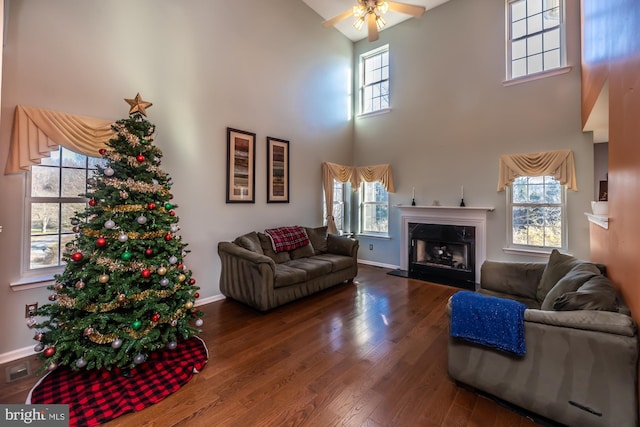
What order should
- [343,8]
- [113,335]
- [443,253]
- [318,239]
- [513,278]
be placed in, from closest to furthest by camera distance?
[113,335], [513,278], [318,239], [443,253], [343,8]

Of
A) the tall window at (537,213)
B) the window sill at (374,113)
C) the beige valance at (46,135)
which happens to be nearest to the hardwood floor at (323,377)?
the beige valance at (46,135)

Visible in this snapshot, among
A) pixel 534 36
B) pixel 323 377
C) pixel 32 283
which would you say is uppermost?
pixel 534 36

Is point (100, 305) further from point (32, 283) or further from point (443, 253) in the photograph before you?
point (443, 253)

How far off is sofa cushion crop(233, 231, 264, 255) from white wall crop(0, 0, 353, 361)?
25 cm

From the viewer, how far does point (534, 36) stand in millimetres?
4422

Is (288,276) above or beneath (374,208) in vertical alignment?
beneath

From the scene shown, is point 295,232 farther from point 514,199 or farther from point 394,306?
point 514,199

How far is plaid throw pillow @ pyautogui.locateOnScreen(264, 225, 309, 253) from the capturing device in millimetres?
4184

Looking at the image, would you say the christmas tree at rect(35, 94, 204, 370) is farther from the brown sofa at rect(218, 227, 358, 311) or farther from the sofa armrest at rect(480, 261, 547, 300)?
the sofa armrest at rect(480, 261, 547, 300)

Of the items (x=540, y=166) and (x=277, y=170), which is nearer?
(x=540, y=166)

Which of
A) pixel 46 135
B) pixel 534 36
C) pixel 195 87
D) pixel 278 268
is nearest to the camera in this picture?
pixel 46 135

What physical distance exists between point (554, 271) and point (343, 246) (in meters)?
2.78

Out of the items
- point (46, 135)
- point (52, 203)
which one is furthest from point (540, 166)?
point (52, 203)

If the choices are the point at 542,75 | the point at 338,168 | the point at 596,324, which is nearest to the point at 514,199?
the point at 542,75
